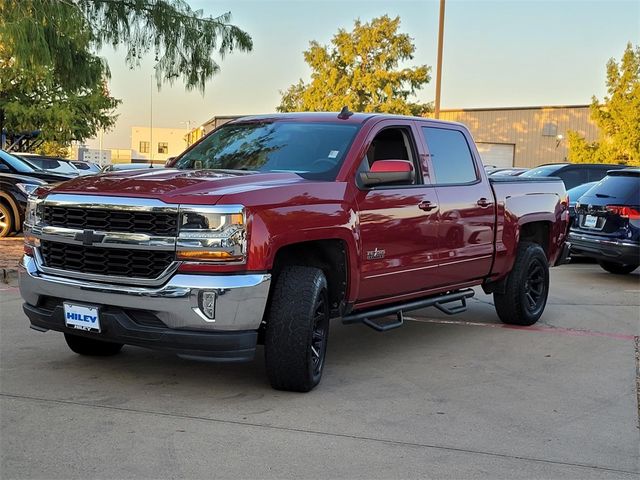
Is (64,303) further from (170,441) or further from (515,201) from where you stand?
(515,201)

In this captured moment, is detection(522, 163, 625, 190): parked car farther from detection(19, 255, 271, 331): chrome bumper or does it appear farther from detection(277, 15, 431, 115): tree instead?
detection(277, 15, 431, 115): tree

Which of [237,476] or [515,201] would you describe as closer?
[237,476]

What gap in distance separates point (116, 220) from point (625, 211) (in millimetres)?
8068

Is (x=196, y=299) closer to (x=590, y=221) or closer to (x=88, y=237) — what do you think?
(x=88, y=237)

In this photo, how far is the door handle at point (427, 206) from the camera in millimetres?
6137

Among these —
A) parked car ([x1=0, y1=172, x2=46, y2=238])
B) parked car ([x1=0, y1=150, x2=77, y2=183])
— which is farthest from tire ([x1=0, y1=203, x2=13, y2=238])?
parked car ([x1=0, y1=150, x2=77, y2=183])

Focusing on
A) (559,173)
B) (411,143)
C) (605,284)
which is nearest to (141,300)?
(411,143)

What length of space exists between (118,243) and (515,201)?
170 inches

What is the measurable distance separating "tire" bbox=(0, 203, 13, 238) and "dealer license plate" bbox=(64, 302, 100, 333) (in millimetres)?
9030

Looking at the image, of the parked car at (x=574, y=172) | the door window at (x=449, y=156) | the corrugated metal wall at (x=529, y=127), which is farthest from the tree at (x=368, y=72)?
the door window at (x=449, y=156)

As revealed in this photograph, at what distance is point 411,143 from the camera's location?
21.1ft

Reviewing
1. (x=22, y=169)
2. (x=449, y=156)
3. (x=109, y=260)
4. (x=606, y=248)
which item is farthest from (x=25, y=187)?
(x=606, y=248)

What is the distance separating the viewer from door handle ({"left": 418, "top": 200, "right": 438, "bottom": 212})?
6137 millimetres

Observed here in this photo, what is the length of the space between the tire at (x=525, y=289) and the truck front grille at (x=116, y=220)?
4.22 metres
